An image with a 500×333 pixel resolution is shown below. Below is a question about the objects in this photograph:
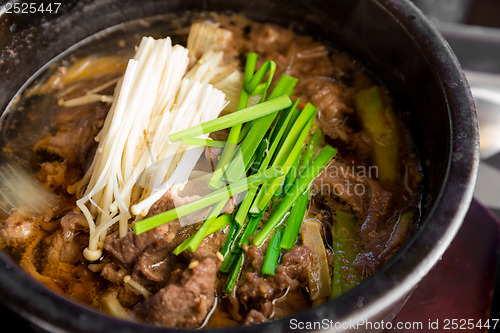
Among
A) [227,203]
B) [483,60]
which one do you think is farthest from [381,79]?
[483,60]

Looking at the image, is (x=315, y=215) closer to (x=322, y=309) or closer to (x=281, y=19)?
(x=322, y=309)

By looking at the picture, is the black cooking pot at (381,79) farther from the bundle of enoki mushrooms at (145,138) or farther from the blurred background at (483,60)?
the blurred background at (483,60)

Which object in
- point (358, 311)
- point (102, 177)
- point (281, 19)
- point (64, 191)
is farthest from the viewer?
point (281, 19)

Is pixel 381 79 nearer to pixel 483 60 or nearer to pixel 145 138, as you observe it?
pixel 145 138

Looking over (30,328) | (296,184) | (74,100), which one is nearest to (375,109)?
(296,184)

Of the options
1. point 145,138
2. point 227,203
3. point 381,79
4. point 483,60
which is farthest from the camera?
point 483,60

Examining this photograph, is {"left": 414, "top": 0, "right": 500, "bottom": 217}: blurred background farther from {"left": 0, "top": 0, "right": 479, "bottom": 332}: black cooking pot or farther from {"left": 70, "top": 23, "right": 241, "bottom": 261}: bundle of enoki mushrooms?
{"left": 70, "top": 23, "right": 241, "bottom": 261}: bundle of enoki mushrooms

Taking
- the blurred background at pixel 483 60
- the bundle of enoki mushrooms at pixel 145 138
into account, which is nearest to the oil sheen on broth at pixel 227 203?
the bundle of enoki mushrooms at pixel 145 138
